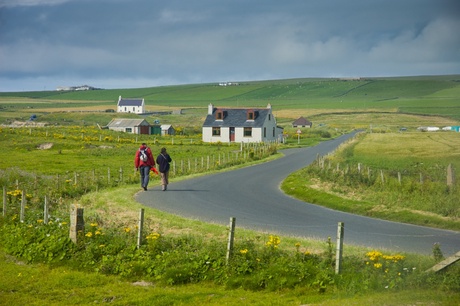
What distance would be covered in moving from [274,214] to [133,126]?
87885 millimetres

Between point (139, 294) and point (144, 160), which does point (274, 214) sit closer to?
point (144, 160)

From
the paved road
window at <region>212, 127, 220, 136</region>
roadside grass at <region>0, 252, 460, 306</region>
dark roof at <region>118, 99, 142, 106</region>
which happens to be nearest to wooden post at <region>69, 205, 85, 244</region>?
roadside grass at <region>0, 252, 460, 306</region>

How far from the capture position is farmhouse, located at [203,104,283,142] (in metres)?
87.8

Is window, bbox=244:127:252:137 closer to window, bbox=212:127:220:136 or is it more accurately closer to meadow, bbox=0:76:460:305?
window, bbox=212:127:220:136

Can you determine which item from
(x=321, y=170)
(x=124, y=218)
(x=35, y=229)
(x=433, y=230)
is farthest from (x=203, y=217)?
(x=321, y=170)

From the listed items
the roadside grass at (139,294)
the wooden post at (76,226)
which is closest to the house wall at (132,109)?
the wooden post at (76,226)

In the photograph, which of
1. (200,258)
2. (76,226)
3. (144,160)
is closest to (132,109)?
(144,160)

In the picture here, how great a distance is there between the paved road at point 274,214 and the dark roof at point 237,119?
4995cm

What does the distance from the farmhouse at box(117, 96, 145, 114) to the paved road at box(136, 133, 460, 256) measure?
140 meters

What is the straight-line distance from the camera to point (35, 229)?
20234mm

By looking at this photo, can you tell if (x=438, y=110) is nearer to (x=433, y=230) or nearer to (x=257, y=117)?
(x=257, y=117)

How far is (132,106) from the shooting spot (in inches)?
7023

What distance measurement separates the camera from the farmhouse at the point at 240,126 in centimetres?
8781

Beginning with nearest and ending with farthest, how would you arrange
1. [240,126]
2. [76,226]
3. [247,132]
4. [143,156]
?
[76,226]
[143,156]
[240,126]
[247,132]
